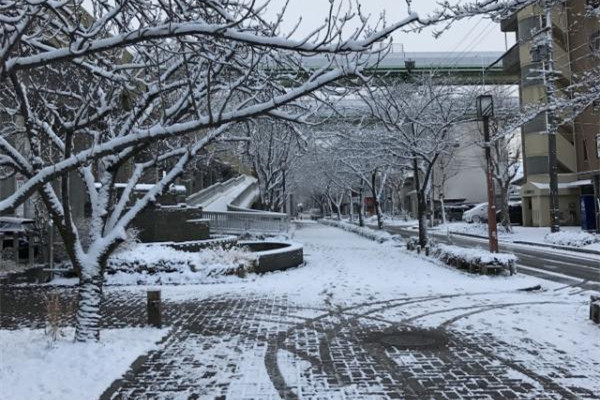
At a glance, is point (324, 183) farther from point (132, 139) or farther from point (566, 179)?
point (132, 139)

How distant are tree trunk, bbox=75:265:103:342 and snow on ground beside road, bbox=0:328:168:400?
6.0 inches

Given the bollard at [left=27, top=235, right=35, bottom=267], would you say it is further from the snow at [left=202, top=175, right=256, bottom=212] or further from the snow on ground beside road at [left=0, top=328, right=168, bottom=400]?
the snow at [left=202, top=175, right=256, bottom=212]

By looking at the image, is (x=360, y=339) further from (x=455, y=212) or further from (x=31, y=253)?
(x=455, y=212)

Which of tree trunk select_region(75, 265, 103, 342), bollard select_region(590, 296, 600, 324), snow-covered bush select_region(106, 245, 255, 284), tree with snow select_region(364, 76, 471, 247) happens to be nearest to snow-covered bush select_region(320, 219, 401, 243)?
tree with snow select_region(364, 76, 471, 247)

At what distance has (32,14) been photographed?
446 centimetres

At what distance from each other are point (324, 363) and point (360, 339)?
1.43 meters

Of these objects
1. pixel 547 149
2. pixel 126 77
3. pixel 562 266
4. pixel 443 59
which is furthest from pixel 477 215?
pixel 126 77

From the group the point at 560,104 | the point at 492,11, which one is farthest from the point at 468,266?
the point at 492,11

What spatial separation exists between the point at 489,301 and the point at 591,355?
14.5 feet

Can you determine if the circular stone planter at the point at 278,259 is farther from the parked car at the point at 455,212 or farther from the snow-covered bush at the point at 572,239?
the parked car at the point at 455,212

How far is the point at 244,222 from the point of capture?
91.8 ft

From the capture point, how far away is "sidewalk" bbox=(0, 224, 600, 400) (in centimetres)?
610

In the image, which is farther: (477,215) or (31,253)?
(477,215)

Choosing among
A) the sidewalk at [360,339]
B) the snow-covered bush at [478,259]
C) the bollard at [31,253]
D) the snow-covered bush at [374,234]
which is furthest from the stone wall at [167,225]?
the snow-covered bush at [374,234]
